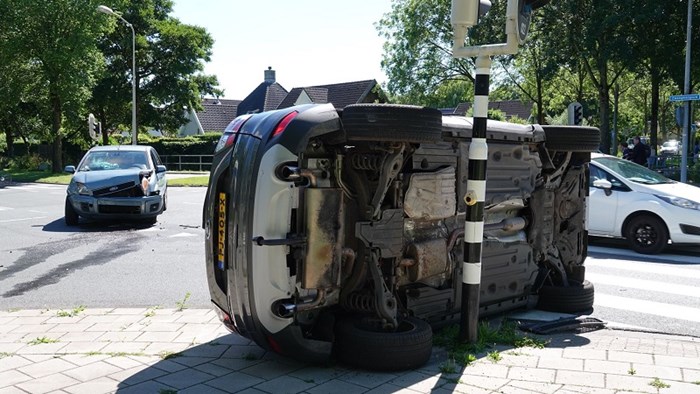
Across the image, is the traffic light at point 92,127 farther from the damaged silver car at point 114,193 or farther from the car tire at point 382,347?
the car tire at point 382,347

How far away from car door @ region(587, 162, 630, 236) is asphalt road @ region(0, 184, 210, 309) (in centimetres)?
659

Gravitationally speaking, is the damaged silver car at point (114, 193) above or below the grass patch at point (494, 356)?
above

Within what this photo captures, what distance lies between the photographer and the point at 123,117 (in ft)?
152

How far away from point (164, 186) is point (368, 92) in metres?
39.6

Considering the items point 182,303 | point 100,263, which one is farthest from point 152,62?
point 182,303

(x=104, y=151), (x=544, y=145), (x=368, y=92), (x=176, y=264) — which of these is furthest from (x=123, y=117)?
(x=544, y=145)

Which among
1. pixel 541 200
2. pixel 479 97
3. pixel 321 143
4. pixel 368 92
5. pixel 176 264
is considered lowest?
pixel 176 264

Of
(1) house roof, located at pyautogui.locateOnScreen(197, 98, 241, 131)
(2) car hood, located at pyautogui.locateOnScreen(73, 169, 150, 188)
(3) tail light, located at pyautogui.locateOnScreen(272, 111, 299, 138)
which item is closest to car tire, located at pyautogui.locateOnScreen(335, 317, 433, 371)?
(3) tail light, located at pyautogui.locateOnScreen(272, 111, 299, 138)

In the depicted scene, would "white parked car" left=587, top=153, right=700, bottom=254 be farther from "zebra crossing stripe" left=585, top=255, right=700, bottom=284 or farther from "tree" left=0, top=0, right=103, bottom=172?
"tree" left=0, top=0, right=103, bottom=172

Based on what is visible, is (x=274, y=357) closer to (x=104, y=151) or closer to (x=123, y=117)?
(x=104, y=151)

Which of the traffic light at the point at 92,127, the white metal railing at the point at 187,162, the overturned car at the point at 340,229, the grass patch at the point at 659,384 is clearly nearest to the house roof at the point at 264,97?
the white metal railing at the point at 187,162

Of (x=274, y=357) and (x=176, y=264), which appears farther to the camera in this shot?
(x=176, y=264)

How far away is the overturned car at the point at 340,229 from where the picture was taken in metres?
4.11

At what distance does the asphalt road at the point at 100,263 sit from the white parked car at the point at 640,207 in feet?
21.9
